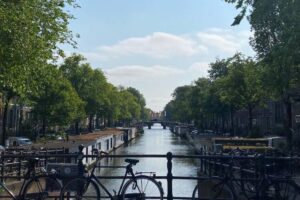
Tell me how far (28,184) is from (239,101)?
144 ft

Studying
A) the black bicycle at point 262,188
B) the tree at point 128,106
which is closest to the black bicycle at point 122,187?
the black bicycle at point 262,188

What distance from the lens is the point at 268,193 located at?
9492mm

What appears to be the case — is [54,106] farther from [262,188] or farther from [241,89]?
[262,188]

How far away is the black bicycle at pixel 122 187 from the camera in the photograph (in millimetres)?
9406

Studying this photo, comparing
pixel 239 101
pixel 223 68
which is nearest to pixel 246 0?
pixel 239 101

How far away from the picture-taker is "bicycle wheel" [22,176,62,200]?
977 centimetres

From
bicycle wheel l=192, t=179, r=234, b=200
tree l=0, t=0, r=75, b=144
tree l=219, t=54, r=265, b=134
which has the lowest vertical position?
bicycle wheel l=192, t=179, r=234, b=200

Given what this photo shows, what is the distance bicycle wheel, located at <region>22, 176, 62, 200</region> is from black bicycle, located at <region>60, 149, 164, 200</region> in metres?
0.30

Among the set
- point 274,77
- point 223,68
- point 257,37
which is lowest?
point 274,77

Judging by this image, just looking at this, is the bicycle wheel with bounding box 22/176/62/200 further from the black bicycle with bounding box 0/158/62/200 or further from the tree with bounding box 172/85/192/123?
the tree with bounding box 172/85/192/123

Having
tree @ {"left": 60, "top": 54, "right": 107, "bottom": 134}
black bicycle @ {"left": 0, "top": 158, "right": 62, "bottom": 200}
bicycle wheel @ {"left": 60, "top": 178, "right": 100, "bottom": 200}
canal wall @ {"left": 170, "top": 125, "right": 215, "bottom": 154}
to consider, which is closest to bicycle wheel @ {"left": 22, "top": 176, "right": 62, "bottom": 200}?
black bicycle @ {"left": 0, "top": 158, "right": 62, "bottom": 200}

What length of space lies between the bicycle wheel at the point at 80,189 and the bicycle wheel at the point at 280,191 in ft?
11.5

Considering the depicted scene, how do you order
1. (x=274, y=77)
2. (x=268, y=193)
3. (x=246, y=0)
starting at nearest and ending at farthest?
(x=268, y=193)
(x=246, y=0)
(x=274, y=77)

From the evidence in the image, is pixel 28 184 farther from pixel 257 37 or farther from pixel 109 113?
pixel 109 113
